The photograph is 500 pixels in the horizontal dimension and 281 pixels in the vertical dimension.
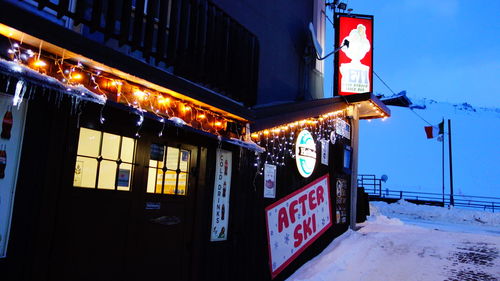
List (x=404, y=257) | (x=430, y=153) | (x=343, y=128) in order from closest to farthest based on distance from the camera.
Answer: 1. (x=404, y=257)
2. (x=343, y=128)
3. (x=430, y=153)

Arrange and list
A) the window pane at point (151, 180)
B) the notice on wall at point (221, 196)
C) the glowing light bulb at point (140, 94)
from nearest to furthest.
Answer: the glowing light bulb at point (140, 94), the window pane at point (151, 180), the notice on wall at point (221, 196)

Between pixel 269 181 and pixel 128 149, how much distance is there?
133 inches

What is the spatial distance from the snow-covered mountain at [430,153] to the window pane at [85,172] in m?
98.7

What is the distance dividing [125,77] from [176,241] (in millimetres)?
2506

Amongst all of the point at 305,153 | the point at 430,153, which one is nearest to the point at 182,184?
the point at 305,153

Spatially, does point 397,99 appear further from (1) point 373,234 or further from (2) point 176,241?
(2) point 176,241

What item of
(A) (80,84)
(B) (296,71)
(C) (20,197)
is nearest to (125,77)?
(A) (80,84)

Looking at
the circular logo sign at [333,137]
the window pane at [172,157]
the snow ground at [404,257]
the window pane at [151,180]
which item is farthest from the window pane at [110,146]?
the circular logo sign at [333,137]

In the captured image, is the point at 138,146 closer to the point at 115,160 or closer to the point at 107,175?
the point at 115,160

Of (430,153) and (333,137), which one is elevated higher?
(430,153)

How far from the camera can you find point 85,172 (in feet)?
15.7

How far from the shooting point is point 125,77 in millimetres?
5008

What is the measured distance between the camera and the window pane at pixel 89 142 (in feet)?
15.6

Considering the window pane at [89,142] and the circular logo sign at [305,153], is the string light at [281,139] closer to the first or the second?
the circular logo sign at [305,153]
